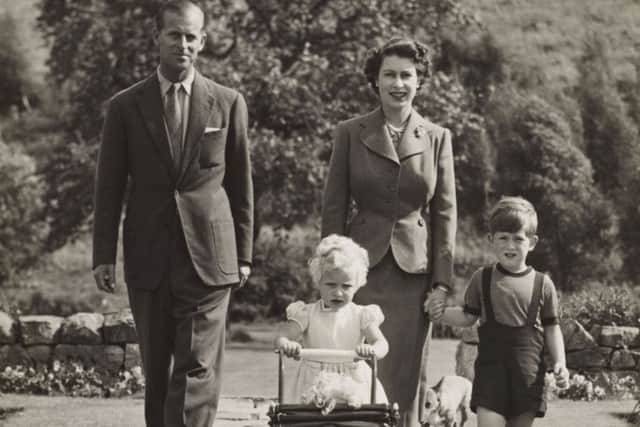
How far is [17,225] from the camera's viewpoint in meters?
20.3

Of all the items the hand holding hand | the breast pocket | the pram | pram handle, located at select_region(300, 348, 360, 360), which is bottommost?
the pram

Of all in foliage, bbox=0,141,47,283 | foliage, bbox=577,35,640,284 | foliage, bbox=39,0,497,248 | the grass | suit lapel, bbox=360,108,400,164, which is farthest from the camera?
the grass

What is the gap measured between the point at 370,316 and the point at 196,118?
3.83 feet

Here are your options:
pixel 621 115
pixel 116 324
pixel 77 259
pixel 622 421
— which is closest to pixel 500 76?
pixel 621 115

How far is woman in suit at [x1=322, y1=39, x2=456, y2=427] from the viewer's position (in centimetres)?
520

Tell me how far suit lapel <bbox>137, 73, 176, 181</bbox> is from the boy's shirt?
4.76ft

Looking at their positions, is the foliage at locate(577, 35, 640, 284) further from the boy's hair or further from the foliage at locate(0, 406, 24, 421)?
the boy's hair

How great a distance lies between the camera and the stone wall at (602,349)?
10.2 metres

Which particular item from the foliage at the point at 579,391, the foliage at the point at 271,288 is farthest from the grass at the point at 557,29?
the foliage at the point at 579,391

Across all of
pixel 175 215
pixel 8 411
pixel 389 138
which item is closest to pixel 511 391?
pixel 389 138

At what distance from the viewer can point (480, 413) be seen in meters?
5.12

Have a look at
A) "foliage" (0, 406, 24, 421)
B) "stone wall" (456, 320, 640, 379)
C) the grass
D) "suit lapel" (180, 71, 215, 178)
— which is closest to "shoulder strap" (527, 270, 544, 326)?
"suit lapel" (180, 71, 215, 178)

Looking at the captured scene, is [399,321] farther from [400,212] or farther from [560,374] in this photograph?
[560,374]

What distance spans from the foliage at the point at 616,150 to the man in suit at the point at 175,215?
592 inches
